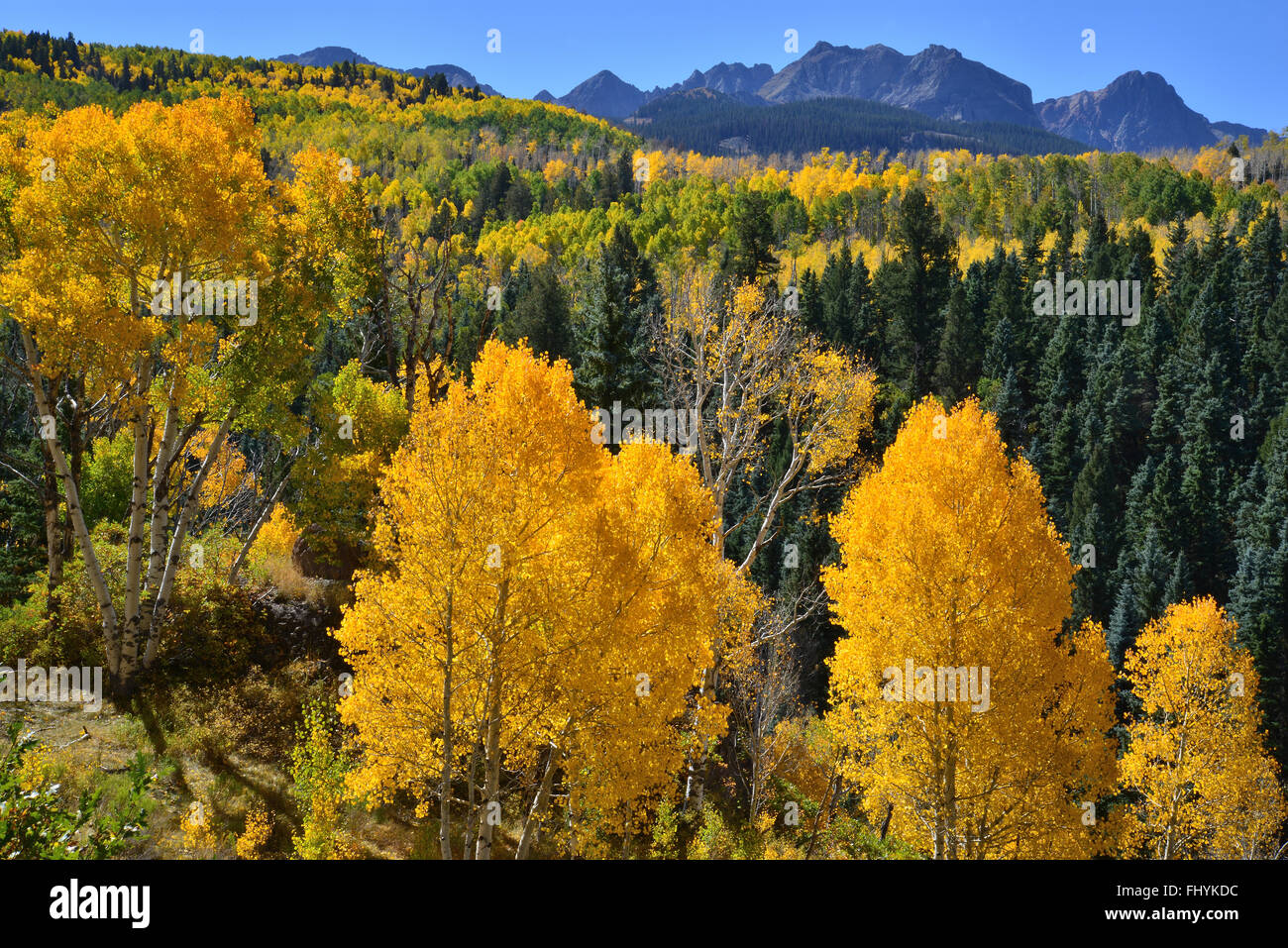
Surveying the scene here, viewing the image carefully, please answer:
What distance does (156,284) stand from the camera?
502 inches

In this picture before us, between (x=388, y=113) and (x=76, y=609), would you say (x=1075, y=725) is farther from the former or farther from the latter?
(x=388, y=113)

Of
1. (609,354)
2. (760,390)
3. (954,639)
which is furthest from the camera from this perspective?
→ (609,354)

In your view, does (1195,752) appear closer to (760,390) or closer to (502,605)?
(760,390)

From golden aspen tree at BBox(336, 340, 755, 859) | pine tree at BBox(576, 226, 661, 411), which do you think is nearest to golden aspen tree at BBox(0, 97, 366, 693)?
golden aspen tree at BBox(336, 340, 755, 859)

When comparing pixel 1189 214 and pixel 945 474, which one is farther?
pixel 1189 214

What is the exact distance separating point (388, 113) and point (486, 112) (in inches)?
960

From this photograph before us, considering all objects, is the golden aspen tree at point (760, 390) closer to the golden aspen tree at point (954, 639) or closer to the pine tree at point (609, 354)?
the golden aspen tree at point (954, 639)

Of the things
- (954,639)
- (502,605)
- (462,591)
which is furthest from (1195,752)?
(462,591)

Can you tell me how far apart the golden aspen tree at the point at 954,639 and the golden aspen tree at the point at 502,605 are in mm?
4616

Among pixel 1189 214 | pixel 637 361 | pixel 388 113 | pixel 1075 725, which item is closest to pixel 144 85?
pixel 388 113

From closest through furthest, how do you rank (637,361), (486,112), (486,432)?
(486,432), (637,361), (486,112)

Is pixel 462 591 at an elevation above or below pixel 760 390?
below

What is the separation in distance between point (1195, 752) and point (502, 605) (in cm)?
2356
